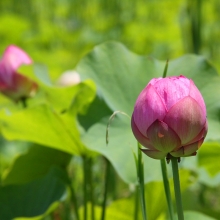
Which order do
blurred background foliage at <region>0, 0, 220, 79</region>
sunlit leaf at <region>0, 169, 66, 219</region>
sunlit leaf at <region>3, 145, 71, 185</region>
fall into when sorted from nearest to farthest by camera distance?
sunlit leaf at <region>0, 169, 66, 219</region> < sunlit leaf at <region>3, 145, 71, 185</region> < blurred background foliage at <region>0, 0, 220, 79</region>

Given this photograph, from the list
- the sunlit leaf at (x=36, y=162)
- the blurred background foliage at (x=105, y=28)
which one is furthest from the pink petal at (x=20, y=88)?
the blurred background foliage at (x=105, y=28)

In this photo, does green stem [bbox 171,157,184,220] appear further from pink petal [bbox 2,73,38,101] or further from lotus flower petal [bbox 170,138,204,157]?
pink petal [bbox 2,73,38,101]

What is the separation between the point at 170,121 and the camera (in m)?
0.51

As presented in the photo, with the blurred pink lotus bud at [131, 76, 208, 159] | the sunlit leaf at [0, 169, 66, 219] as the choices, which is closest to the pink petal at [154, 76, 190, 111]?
the blurred pink lotus bud at [131, 76, 208, 159]

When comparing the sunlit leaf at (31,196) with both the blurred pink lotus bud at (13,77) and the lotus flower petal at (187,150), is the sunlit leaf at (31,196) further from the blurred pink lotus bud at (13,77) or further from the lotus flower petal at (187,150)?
the lotus flower petal at (187,150)

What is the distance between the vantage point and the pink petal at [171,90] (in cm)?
52

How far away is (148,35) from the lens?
3.26 m

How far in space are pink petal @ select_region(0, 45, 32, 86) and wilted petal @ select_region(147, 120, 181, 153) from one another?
1.84ft

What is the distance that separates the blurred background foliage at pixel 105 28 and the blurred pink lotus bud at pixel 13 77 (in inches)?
60.6

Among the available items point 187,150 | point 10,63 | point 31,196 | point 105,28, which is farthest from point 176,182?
point 105,28

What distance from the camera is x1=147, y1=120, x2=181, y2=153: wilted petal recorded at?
1.65 ft

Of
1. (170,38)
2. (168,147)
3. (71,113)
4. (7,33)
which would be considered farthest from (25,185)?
Answer: (7,33)

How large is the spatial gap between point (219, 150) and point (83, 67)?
0.24m

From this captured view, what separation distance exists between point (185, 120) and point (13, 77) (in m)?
0.59
